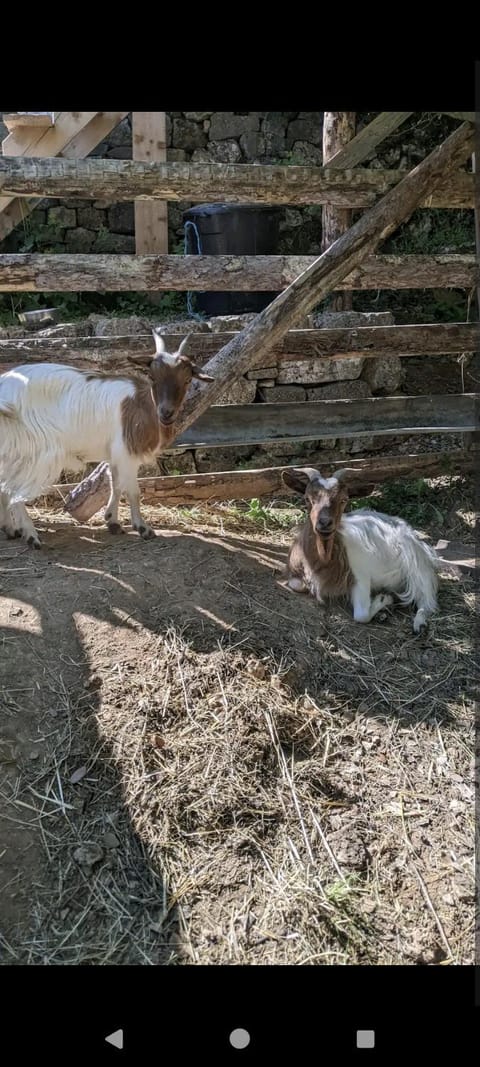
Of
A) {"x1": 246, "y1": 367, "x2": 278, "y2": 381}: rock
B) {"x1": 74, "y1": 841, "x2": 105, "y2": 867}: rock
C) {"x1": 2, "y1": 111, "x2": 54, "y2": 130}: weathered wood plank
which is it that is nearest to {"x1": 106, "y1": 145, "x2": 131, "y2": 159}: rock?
{"x1": 2, "y1": 111, "x2": 54, "y2": 130}: weathered wood plank

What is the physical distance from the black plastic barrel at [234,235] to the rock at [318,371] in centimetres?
74

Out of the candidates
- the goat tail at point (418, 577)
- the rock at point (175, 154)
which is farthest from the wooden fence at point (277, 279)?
the rock at point (175, 154)

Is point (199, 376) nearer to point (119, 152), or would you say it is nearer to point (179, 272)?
point (179, 272)

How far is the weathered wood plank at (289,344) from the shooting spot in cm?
580

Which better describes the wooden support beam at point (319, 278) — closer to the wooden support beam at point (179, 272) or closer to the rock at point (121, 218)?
the wooden support beam at point (179, 272)

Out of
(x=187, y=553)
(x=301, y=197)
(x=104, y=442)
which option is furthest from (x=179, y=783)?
(x=301, y=197)

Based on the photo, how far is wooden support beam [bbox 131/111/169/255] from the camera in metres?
8.25

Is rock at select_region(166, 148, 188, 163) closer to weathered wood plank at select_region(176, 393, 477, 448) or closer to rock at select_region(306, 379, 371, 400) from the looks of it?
rock at select_region(306, 379, 371, 400)

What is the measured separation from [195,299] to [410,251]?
2.74 meters

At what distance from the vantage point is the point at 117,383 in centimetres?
558

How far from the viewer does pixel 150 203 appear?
8.59 meters

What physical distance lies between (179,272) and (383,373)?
2530mm

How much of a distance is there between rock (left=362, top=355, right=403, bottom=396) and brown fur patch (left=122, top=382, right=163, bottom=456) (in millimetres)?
2738

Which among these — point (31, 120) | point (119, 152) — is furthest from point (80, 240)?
point (31, 120)
